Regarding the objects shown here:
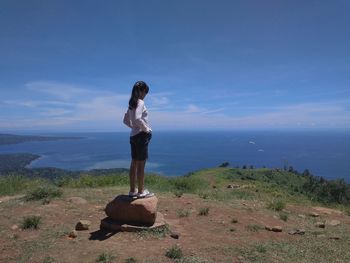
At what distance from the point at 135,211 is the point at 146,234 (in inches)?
22.7

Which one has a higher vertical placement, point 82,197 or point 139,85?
point 139,85

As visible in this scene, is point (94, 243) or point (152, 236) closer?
point (94, 243)

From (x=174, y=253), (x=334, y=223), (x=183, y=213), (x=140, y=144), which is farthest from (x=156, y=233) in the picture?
(x=334, y=223)

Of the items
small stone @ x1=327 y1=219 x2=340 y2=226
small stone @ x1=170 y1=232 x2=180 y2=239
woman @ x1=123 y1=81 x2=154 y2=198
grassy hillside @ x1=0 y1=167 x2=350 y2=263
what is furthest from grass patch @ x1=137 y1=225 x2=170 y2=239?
small stone @ x1=327 y1=219 x2=340 y2=226

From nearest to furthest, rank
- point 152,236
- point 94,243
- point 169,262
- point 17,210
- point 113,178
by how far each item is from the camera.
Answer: point 169,262
point 94,243
point 152,236
point 17,210
point 113,178

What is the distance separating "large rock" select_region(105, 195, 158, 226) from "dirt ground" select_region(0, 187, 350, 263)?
0.42 meters

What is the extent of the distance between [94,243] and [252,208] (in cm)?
594

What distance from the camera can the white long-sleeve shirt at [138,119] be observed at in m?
7.35

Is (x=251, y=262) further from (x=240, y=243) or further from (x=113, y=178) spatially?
(x=113, y=178)

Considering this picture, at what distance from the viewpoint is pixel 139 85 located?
7.60 m

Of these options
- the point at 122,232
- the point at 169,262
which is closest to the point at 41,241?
the point at 122,232

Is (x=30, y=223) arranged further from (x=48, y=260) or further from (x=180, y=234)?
(x=180, y=234)

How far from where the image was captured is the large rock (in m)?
7.57

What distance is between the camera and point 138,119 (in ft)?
24.0
